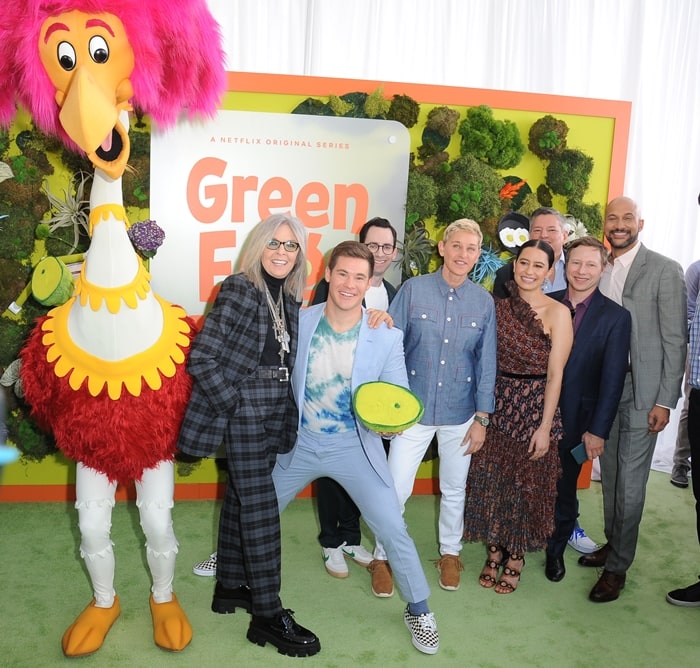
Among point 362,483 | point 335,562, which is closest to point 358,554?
point 335,562

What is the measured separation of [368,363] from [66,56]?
1.35 metres

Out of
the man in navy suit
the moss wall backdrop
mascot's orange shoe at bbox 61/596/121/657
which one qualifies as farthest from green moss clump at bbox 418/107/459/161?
mascot's orange shoe at bbox 61/596/121/657

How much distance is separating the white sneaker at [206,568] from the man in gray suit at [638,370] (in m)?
1.62

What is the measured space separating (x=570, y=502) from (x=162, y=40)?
2387 mm

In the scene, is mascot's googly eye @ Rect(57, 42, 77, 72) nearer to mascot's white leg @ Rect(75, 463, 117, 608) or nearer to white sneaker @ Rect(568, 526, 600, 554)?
mascot's white leg @ Rect(75, 463, 117, 608)

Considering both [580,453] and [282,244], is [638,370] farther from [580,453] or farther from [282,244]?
[282,244]

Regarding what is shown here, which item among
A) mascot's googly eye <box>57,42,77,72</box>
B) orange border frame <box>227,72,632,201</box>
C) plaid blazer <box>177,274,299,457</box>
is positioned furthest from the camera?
orange border frame <box>227,72,632,201</box>

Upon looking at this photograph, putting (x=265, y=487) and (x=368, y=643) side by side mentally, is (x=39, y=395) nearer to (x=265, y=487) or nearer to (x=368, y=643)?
(x=265, y=487)

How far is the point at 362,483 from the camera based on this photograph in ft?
7.96

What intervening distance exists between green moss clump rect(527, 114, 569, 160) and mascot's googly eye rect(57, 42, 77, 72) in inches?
97.0

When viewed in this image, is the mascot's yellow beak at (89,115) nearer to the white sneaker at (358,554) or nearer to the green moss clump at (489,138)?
the white sneaker at (358,554)

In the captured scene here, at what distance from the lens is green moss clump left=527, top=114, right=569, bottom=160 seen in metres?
3.65

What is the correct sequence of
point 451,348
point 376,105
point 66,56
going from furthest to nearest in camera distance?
point 376,105 → point 451,348 → point 66,56

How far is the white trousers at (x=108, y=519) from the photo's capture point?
7.57ft
